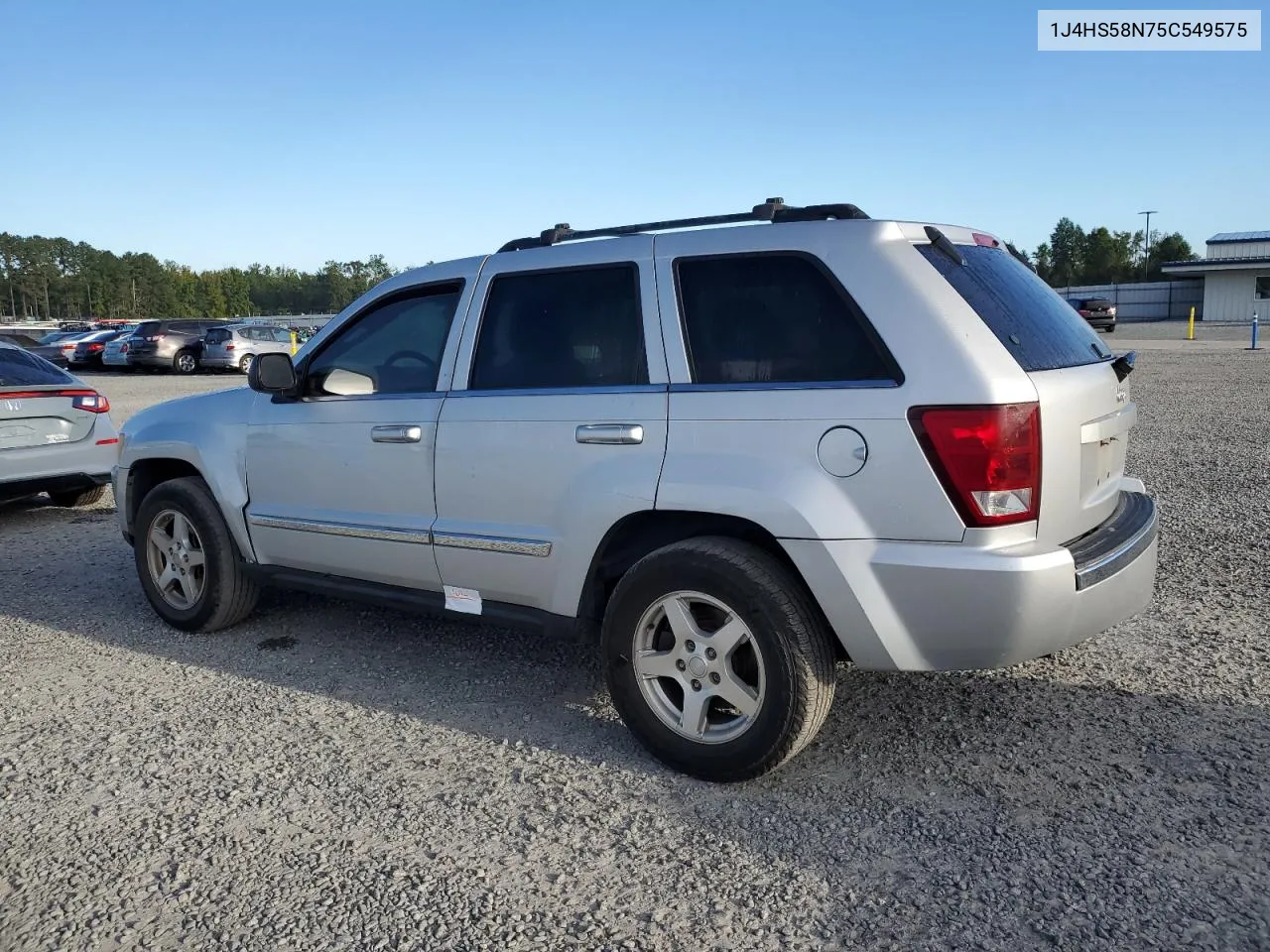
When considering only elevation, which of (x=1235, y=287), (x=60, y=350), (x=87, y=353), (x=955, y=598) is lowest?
(x=955, y=598)

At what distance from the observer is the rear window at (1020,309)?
10.8 ft

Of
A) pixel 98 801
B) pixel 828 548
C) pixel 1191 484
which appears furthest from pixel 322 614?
pixel 1191 484

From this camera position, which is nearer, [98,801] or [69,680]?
[98,801]

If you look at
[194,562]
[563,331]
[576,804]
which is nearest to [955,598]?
[576,804]

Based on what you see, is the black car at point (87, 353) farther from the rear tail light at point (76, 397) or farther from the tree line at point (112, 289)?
the tree line at point (112, 289)

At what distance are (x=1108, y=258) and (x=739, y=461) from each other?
90630 mm

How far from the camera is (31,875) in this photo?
3.03m

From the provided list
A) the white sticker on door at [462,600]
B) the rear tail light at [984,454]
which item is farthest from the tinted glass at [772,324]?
the white sticker on door at [462,600]

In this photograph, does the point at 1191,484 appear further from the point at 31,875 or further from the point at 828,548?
the point at 31,875

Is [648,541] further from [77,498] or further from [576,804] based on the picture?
[77,498]

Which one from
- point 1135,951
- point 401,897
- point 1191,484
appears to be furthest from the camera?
point 1191,484

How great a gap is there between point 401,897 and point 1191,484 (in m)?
7.63

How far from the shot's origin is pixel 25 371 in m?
8.32

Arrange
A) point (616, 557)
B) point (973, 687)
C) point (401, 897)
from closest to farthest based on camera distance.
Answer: point (401, 897) < point (616, 557) < point (973, 687)
